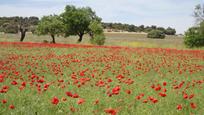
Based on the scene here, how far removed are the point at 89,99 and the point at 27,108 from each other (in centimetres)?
202

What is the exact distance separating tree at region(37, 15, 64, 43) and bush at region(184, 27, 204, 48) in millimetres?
20420

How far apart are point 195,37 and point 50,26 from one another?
2287 centimetres

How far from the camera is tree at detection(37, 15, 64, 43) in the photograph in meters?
63.0

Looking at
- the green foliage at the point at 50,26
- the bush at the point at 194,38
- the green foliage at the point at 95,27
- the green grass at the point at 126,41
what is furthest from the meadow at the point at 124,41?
the green foliage at the point at 50,26

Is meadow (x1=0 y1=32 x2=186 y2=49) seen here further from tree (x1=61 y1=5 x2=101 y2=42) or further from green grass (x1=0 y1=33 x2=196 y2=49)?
tree (x1=61 y1=5 x2=101 y2=42)

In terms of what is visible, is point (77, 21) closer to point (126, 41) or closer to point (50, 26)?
point (50, 26)

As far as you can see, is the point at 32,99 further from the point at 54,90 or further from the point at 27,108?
the point at 54,90

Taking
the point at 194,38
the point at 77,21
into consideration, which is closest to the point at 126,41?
the point at 77,21

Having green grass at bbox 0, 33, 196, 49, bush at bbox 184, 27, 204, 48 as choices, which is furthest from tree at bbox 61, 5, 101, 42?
bush at bbox 184, 27, 204, 48

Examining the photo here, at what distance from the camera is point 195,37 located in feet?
200

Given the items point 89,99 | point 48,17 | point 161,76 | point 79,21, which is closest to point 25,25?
point 48,17

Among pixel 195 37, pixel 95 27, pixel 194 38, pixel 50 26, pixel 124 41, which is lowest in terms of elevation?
pixel 124 41

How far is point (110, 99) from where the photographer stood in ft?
27.2

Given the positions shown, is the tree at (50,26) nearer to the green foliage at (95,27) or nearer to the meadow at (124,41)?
the meadow at (124,41)
